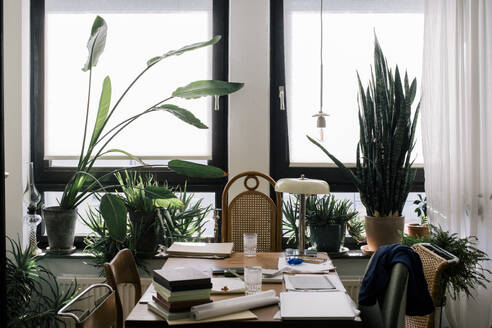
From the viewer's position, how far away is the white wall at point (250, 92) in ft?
11.2

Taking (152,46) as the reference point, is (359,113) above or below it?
below

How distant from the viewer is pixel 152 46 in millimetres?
3514

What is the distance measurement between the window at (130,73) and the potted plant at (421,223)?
132 centimetres

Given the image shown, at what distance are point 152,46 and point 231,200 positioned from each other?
1195 millimetres

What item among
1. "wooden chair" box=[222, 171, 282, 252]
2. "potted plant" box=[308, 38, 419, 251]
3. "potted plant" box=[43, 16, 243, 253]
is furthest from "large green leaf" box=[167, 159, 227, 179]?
"potted plant" box=[308, 38, 419, 251]

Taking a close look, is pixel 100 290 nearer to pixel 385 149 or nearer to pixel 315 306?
pixel 315 306

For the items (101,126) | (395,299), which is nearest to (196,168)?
(101,126)

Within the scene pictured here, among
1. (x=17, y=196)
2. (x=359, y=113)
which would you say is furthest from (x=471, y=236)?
(x=17, y=196)

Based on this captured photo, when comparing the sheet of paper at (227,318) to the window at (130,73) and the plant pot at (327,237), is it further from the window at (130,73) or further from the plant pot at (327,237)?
the window at (130,73)

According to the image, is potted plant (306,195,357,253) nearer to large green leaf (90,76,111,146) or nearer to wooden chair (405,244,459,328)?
wooden chair (405,244,459,328)

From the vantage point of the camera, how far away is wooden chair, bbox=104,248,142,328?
2129 mm

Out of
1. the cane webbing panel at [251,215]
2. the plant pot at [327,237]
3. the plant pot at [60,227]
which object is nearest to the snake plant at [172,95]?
the plant pot at [60,227]

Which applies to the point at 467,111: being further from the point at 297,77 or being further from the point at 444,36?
the point at 297,77

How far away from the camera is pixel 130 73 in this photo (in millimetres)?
3500
